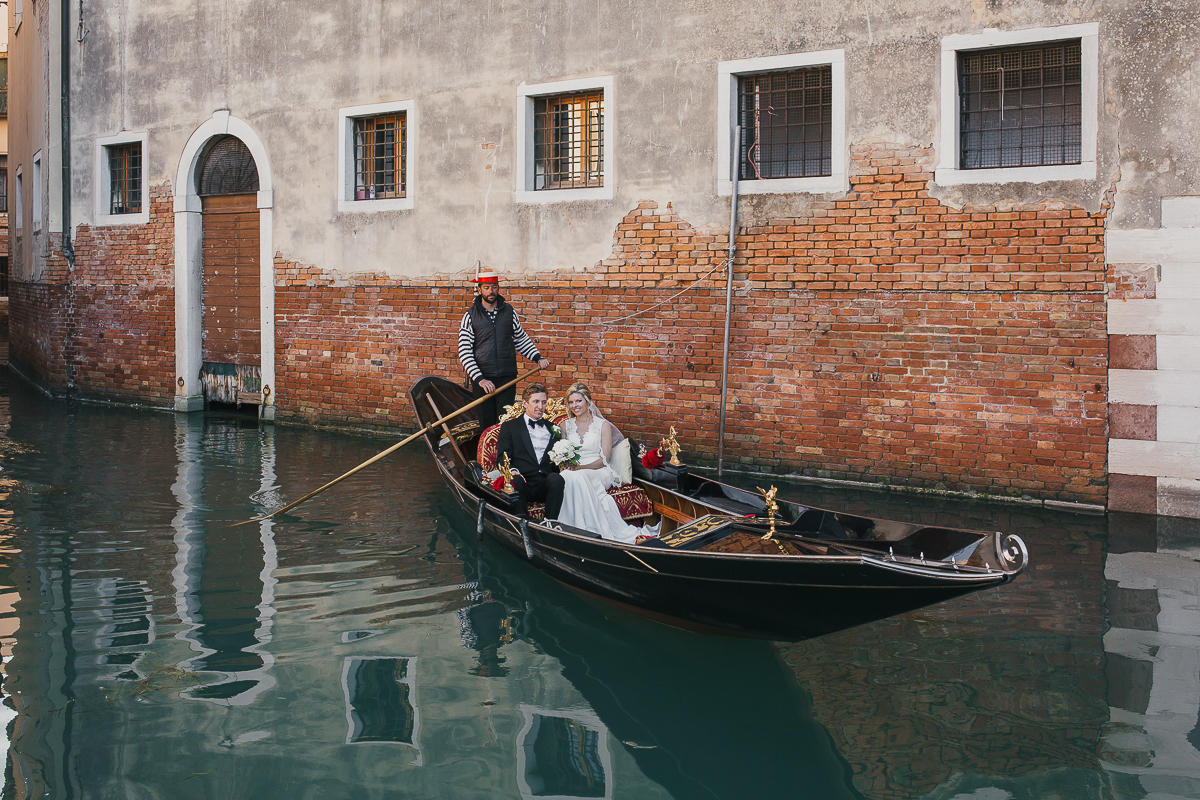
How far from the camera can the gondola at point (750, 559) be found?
4.06m

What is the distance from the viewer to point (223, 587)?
226 inches

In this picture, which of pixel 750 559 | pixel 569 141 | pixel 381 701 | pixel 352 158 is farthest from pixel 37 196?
pixel 750 559

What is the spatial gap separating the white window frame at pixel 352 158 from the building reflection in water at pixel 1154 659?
723cm

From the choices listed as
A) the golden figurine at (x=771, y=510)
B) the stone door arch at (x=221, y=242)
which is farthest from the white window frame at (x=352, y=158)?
the golden figurine at (x=771, y=510)

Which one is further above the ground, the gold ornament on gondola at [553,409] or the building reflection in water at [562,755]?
the gold ornament on gondola at [553,409]

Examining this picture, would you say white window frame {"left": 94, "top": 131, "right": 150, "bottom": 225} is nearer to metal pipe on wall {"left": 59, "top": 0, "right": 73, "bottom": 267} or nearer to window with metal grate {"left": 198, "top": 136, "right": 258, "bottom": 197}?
metal pipe on wall {"left": 59, "top": 0, "right": 73, "bottom": 267}

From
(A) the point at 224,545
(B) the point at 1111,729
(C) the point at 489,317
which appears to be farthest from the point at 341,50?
(B) the point at 1111,729

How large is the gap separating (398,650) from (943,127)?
5602 millimetres

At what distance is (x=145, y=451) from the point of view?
32.4ft

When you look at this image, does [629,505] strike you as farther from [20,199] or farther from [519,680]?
[20,199]

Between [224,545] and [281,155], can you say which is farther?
[281,155]

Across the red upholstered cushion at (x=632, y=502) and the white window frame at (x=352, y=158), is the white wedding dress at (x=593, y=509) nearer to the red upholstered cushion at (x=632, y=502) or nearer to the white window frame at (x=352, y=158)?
the red upholstered cushion at (x=632, y=502)

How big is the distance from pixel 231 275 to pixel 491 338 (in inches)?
209

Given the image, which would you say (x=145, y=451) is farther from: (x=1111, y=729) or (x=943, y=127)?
(x=1111, y=729)
